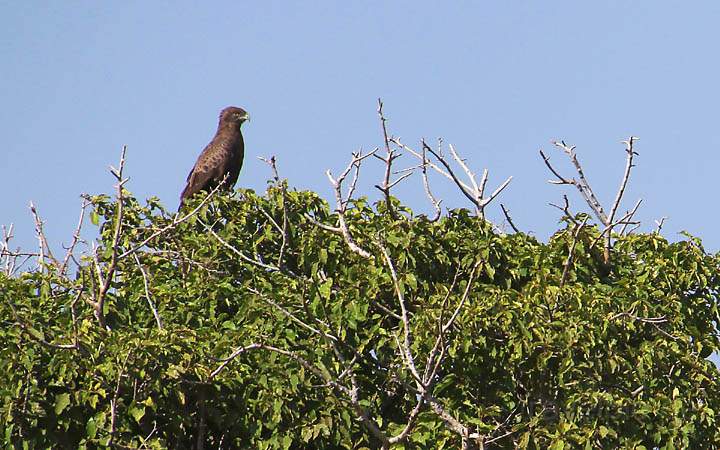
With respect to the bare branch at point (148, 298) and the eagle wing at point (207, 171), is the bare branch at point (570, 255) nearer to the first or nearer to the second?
the bare branch at point (148, 298)

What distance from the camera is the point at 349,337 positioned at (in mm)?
9336

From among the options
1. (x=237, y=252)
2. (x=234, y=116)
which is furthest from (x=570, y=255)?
(x=234, y=116)

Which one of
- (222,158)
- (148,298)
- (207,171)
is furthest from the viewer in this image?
(222,158)

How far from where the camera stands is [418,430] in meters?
8.49

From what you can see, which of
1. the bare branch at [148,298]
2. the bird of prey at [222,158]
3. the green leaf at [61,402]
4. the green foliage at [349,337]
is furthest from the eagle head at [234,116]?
the green leaf at [61,402]

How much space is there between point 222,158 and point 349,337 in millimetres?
5399

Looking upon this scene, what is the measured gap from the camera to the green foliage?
832 cm

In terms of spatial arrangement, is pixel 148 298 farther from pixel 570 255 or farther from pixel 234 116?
pixel 234 116

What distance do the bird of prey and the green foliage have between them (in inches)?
135

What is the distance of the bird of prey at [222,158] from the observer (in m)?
14.1

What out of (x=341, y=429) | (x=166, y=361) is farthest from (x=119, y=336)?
(x=341, y=429)

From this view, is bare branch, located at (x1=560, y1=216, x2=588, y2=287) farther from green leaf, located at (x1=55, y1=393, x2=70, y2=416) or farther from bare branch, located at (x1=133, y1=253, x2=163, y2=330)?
green leaf, located at (x1=55, y1=393, x2=70, y2=416)

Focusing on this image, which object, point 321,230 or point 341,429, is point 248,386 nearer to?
point 341,429

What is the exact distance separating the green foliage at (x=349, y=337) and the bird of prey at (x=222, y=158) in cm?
342
